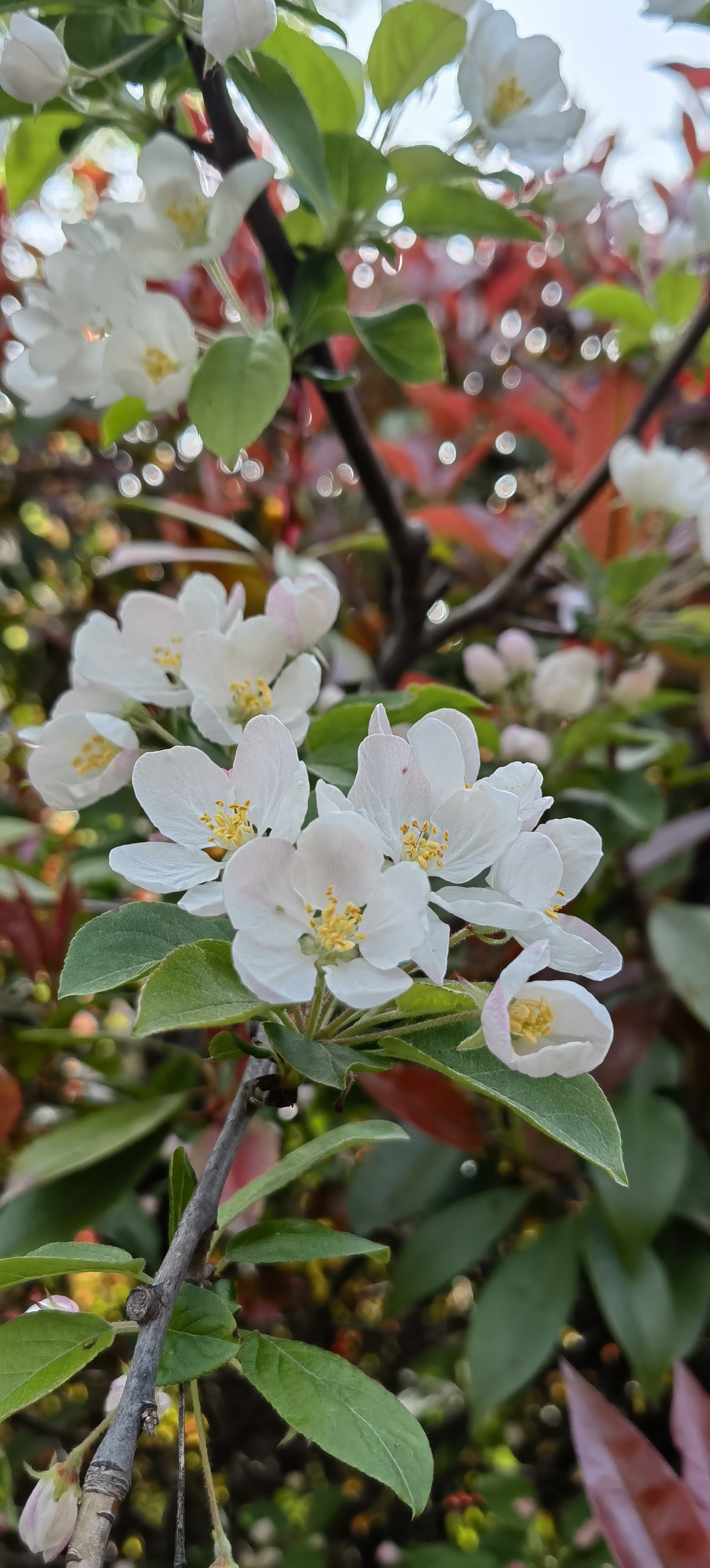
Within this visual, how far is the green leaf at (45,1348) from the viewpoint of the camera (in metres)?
0.35

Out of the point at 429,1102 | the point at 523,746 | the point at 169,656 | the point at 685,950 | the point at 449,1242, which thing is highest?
the point at 169,656

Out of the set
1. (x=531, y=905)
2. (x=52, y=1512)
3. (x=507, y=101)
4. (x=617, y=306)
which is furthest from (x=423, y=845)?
→ (x=617, y=306)

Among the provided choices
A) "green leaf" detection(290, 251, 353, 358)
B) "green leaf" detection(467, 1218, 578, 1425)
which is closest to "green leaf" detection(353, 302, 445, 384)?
"green leaf" detection(290, 251, 353, 358)

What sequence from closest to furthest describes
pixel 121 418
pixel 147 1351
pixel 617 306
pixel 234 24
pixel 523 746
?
pixel 147 1351 → pixel 234 24 → pixel 121 418 → pixel 523 746 → pixel 617 306

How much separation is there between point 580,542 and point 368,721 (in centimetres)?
61

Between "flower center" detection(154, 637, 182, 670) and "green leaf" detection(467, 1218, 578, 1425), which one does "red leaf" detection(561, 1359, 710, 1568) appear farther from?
"flower center" detection(154, 637, 182, 670)

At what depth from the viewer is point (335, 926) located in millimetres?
373

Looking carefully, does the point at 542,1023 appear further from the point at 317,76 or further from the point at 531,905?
the point at 317,76

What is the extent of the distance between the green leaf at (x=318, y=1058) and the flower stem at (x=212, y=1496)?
12cm

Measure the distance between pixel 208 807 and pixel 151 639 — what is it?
0.51ft

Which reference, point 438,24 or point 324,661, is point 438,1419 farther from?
point 438,24

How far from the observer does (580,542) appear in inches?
41.6

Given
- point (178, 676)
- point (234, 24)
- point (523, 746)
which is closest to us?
point (234, 24)

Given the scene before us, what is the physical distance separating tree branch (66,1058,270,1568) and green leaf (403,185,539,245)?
51 centimetres
